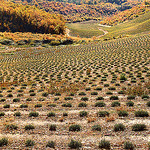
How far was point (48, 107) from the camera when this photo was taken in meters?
14.0

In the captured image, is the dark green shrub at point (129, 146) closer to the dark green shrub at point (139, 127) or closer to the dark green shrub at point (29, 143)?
the dark green shrub at point (139, 127)

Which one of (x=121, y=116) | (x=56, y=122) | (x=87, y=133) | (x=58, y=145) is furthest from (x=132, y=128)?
(x=56, y=122)

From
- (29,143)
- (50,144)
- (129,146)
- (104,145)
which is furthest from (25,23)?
(129,146)

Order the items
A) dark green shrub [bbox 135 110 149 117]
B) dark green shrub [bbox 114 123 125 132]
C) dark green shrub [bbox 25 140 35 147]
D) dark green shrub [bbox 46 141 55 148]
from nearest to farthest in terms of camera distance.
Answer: dark green shrub [bbox 46 141 55 148]
dark green shrub [bbox 25 140 35 147]
dark green shrub [bbox 114 123 125 132]
dark green shrub [bbox 135 110 149 117]

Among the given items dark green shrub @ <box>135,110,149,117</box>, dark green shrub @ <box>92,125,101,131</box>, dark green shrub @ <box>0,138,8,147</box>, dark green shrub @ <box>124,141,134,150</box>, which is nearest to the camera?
dark green shrub @ <box>124,141,134,150</box>

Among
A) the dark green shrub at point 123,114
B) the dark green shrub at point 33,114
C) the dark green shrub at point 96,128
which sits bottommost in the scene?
the dark green shrub at point 33,114

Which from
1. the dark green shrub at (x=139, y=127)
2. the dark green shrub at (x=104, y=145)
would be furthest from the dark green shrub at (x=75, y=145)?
the dark green shrub at (x=139, y=127)

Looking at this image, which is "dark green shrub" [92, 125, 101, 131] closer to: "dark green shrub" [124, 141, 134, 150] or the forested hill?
"dark green shrub" [124, 141, 134, 150]

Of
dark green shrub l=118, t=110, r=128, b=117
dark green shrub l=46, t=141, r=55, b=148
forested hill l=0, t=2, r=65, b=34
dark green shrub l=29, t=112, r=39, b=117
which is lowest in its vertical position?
dark green shrub l=29, t=112, r=39, b=117

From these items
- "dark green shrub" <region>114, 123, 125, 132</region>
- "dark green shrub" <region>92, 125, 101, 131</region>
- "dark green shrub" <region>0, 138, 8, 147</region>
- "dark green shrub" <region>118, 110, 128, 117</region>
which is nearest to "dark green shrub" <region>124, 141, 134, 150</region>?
"dark green shrub" <region>114, 123, 125, 132</region>

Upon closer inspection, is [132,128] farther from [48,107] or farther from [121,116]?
[48,107]

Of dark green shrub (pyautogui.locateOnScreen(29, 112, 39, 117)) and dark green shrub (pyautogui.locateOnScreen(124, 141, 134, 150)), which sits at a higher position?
dark green shrub (pyautogui.locateOnScreen(124, 141, 134, 150))

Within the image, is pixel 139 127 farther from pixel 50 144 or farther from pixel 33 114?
pixel 33 114

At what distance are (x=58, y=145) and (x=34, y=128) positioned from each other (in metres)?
2.64
